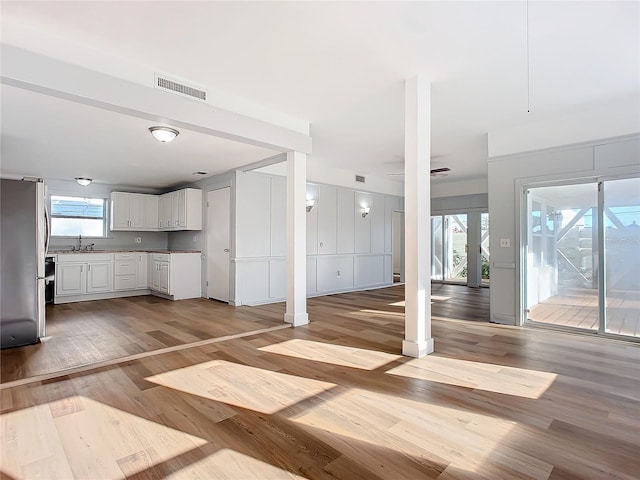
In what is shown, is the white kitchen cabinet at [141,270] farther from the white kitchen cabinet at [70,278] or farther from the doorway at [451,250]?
the doorway at [451,250]

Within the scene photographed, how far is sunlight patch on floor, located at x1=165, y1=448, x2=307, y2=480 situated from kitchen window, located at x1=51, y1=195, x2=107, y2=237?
7818mm

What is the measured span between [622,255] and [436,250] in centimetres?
617

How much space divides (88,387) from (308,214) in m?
5.16

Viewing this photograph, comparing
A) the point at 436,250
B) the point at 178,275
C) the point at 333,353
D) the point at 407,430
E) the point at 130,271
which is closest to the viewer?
the point at 407,430

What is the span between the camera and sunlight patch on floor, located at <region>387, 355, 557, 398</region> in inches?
104

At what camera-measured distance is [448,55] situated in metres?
3.00

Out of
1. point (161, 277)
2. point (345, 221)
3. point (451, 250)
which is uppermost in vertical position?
point (345, 221)

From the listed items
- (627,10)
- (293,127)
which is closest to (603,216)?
(627,10)

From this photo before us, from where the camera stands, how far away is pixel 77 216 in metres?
7.73

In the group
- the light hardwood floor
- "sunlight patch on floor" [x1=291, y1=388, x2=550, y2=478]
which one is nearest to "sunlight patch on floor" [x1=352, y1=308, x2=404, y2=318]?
the light hardwood floor

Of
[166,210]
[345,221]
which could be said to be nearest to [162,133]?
[166,210]

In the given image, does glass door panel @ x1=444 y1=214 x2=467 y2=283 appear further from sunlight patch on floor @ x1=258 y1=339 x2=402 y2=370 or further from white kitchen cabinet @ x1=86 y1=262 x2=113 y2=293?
white kitchen cabinet @ x1=86 y1=262 x2=113 y2=293

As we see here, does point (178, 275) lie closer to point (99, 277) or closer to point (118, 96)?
point (99, 277)

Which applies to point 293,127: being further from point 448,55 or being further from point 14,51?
point 14,51
